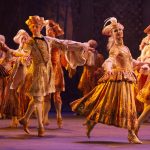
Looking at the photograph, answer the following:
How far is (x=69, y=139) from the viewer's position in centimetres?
735

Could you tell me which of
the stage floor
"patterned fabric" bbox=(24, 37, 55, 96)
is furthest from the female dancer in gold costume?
"patterned fabric" bbox=(24, 37, 55, 96)

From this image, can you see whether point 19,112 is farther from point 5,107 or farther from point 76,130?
point 76,130

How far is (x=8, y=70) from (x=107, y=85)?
2934 millimetres

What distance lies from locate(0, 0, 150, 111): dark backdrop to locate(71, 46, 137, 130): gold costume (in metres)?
6.99

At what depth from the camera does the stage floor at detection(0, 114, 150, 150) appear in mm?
6484

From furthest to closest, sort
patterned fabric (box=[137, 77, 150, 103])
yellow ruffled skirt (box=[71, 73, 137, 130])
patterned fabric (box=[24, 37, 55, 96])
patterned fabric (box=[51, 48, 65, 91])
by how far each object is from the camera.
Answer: patterned fabric (box=[51, 48, 65, 91]) < patterned fabric (box=[24, 37, 55, 96]) < patterned fabric (box=[137, 77, 150, 103]) < yellow ruffled skirt (box=[71, 73, 137, 130])

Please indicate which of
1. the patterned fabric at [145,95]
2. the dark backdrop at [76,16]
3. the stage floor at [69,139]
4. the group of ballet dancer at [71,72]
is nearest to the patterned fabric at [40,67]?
the group of ballet dancer at [71,72]

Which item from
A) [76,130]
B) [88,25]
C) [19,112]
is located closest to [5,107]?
[19,112]

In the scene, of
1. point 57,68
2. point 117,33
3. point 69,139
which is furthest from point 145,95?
point 57,68

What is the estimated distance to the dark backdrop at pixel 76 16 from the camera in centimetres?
1395

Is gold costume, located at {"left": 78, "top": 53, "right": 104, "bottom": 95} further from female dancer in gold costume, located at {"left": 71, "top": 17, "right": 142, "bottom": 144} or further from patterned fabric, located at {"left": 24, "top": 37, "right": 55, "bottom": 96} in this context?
female dancer in gold costume, located at {"left": 71, "top": 17, "right": 142, "bottom": 144}

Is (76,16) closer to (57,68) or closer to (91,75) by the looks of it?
(91,75)

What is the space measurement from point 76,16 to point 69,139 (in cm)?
730

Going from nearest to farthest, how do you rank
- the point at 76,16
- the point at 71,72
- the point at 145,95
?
the point at 145,95, the point at 71,72, the point at 76,16
